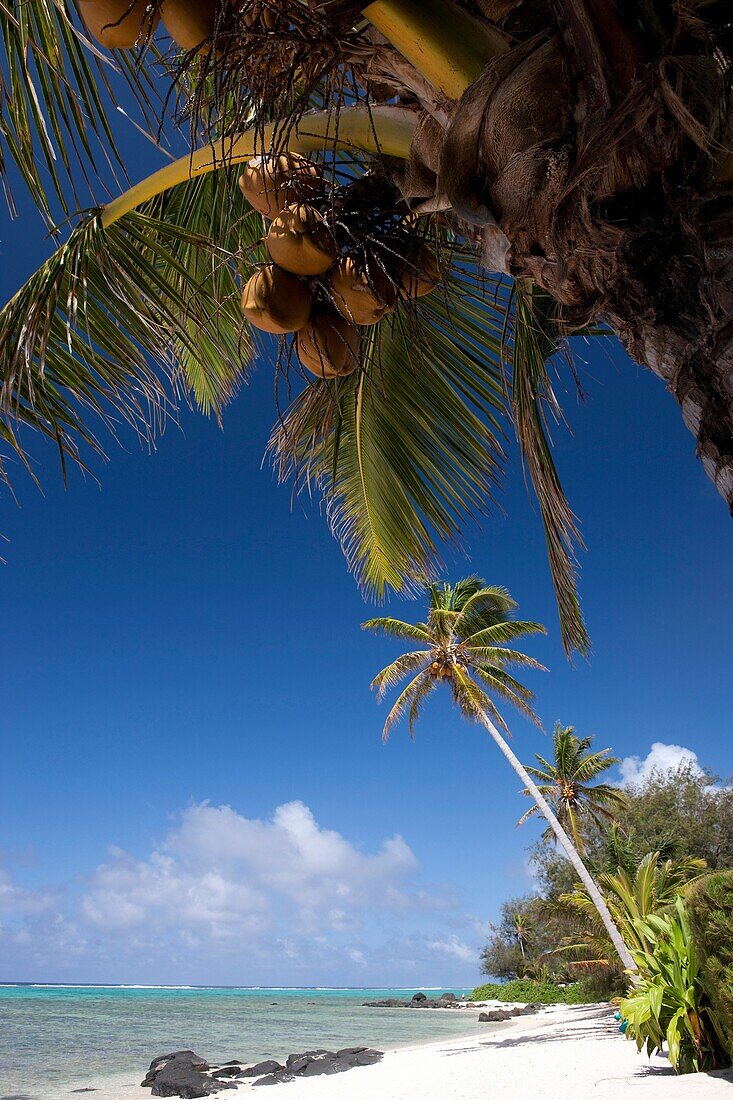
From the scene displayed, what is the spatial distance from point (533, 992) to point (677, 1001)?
4006 cm

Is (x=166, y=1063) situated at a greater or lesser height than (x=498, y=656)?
lesser

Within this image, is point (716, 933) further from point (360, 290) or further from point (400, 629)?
point (400, 629)

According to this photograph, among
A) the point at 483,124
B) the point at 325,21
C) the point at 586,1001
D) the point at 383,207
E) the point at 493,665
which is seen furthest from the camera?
the point at 586,1001

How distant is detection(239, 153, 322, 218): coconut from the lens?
6.37 ft

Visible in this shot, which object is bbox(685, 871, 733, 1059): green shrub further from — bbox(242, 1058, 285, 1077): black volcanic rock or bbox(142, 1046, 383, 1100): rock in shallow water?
bbox(242, 1058, 285, 1077): black volcanic rock

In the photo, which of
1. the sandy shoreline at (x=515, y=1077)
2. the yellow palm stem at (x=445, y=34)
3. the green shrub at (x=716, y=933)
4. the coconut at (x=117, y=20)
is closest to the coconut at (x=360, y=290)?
the yellow palm stem at (x=445, y=34)

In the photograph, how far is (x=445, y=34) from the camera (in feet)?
5.05

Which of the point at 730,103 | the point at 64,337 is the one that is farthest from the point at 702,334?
the point at 64,337

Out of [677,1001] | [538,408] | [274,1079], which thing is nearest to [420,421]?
[538,408]

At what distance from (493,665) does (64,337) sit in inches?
755

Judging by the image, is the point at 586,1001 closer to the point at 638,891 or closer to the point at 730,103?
the point at 638,891

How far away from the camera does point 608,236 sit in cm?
130

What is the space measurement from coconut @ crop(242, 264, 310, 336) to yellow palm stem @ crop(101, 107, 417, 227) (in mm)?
279

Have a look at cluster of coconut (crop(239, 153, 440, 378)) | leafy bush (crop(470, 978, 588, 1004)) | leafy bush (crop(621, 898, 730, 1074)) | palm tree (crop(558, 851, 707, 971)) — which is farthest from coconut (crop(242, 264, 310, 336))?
leafy bush (crop(470, 978, 588, 1004))
